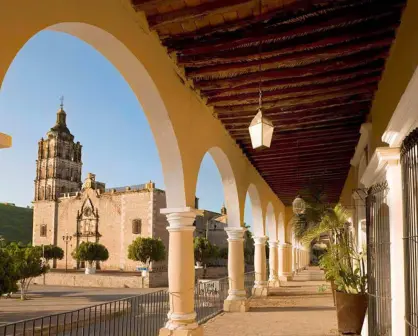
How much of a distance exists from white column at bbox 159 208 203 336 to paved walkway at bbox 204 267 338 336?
6.54 ft

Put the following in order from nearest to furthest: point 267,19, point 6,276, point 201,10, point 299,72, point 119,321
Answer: point 201,10
point 267,19
point 299,72
point 119,321
point 6,276

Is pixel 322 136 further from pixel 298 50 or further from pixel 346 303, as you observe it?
pixel 298 50

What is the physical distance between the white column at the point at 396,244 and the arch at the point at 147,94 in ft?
8.55

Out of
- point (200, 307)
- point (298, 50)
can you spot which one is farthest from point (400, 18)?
point (200, 307)

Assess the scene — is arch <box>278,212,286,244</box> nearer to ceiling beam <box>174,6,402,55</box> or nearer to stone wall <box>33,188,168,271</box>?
stone wall <box>33,188,168,271</box>

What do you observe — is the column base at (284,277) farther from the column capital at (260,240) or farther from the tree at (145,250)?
the tree at (145,250)

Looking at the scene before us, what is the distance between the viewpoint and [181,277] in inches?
232

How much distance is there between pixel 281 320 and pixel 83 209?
32.3 meters

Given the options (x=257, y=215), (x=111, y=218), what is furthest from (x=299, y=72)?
(x=111, y=218)

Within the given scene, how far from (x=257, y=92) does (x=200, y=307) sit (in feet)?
20.2

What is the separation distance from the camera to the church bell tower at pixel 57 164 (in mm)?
45125

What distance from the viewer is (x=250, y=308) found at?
10766 millimetres

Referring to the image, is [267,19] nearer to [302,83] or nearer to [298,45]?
[298,45]

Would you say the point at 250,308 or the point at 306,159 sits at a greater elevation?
the point at 306,159
